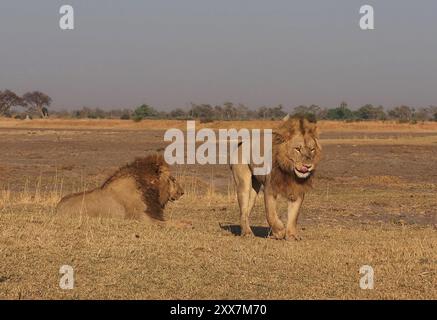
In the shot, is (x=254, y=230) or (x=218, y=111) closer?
(x=254, y=230)

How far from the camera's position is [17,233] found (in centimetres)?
962

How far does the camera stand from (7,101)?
364 feet

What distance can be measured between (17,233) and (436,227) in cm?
707

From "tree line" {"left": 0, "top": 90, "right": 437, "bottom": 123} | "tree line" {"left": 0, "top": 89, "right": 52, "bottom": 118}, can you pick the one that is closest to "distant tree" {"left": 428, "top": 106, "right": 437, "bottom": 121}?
"tree line" {"left": 0, "top": 90, "right": 437, "bottom": 123}

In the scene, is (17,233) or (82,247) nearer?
Result: (82,247)

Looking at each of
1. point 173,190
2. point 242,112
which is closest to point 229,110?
point 242,112

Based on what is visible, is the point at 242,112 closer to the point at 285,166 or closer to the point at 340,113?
the point at 340,113

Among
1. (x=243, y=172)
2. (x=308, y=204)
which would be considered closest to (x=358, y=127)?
(x=308, y=204)

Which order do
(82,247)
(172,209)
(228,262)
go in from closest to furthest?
(228,262) < (82,247) < (172,209)

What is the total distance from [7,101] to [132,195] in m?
104

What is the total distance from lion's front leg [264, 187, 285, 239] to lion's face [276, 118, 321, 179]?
0.46 m

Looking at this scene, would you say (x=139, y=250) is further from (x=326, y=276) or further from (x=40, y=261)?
(x=326, y=276)

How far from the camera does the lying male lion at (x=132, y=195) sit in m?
11.8

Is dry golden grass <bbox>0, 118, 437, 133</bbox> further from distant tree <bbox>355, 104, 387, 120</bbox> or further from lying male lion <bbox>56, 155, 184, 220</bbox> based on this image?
lying male lion <bbox>56, 155, 184, 220</bbox>
